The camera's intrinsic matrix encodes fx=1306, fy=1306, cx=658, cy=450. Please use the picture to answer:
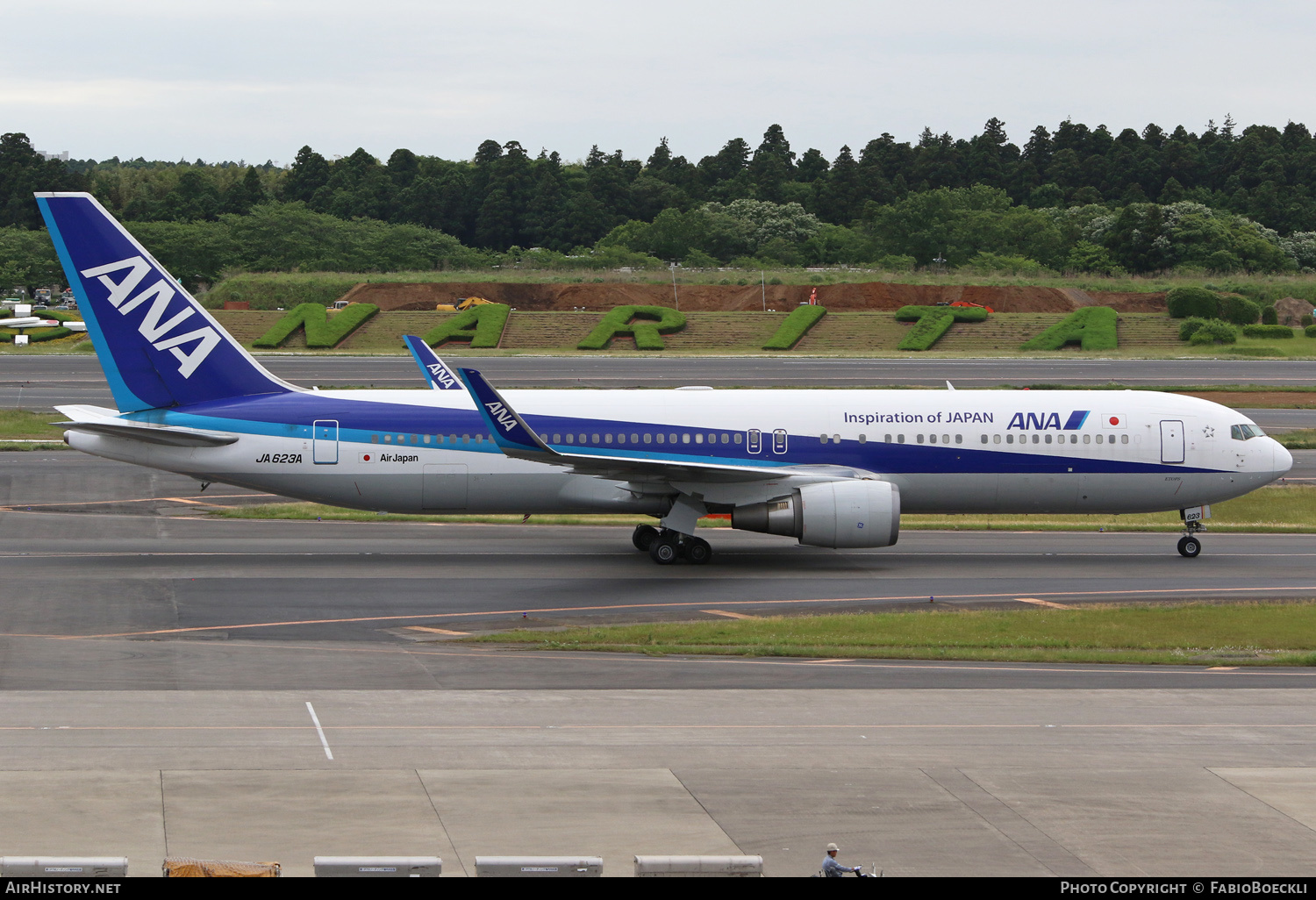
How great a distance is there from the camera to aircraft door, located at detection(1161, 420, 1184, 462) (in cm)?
3506

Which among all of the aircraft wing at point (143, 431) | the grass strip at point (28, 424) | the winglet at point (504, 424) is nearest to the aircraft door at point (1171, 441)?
the winglet at point (504, 424)

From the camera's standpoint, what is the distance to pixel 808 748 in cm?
1842

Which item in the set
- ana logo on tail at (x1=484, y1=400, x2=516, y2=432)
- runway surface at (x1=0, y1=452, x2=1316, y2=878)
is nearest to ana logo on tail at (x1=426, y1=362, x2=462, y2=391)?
runway surface at (x1=0, y1=452, x2=1316, y2=878)

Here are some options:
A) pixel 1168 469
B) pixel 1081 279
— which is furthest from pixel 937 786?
pixel 1081 279

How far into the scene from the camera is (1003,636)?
85.4 ft

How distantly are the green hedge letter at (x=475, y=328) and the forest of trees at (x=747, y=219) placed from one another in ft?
136

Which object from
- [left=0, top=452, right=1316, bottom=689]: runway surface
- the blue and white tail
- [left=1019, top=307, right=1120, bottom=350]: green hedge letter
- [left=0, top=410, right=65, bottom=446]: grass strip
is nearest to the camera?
[left=0, top=452, right=1316, bottom=689]: runway surface

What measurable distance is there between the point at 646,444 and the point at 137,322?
13335 mm

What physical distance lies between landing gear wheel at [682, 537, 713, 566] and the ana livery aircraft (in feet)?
0.24

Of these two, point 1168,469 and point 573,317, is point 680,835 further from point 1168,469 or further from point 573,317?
point 573,317

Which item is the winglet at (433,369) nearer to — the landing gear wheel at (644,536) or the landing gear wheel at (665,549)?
the landing gear wheel at (644,536)

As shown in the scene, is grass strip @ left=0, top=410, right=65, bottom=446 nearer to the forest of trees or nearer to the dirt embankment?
the dirt embankment

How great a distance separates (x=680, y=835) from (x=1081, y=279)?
127m

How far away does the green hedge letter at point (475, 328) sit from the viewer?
107375mm
